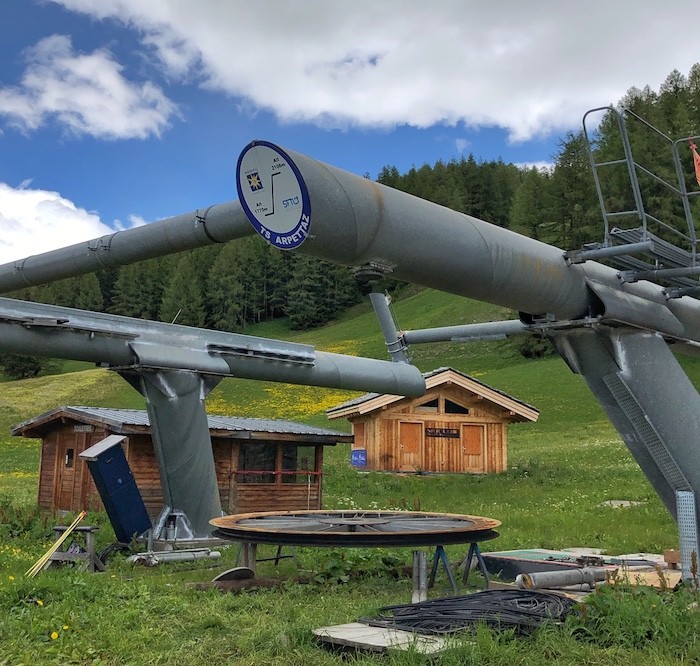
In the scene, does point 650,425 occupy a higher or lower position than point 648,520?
higher

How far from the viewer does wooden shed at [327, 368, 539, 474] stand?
29188 mm

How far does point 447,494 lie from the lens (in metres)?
23.1

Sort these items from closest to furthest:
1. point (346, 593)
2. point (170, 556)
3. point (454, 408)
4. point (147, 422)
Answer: point (346, 593) → point (170, 556) → point (147, 422) → point (454, 408)

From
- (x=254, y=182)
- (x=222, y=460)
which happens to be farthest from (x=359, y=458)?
(x=254, y=182)

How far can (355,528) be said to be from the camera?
9883 millimetres

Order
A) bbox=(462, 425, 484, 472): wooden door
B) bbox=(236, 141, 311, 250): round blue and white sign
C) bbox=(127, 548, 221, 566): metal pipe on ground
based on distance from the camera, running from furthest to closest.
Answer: bbox=(462, 425, 484, 472): wooden door
bbox=(127, 548, 221, 566): metal pipe on ground
bbox=(236, 141, 311, 250): round blue and white sign

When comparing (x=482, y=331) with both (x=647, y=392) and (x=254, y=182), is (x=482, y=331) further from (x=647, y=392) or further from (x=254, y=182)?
(x=254, y=182)

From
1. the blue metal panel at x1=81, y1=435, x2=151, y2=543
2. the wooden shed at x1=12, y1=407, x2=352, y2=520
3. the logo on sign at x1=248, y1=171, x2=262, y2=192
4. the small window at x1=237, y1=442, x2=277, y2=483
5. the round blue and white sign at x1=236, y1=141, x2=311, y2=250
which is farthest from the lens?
the small window at x1=237, y1=442, x2=277, y2=483

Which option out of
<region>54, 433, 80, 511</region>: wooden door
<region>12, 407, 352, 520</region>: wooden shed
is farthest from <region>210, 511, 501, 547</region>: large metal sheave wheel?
<region>54, 433, 80, 511</region>: wooden door

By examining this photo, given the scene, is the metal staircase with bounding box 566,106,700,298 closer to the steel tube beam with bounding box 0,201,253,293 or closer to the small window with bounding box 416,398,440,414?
the steel tube beam with bounding box 0,201,253,293

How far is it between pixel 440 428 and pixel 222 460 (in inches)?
495

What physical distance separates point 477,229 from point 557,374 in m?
45.7

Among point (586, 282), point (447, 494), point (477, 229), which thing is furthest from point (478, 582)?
point (447, 494)

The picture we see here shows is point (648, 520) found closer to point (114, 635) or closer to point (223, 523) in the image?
point (223, 523)
